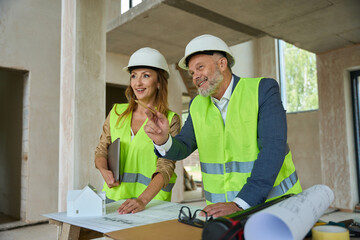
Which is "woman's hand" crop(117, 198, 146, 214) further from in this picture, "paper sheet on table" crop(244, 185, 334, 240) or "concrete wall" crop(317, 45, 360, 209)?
"concrete wall" crop(317, 45, 360, 209)

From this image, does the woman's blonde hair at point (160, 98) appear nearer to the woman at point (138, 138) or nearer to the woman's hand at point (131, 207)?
the woman at point (138, 138)

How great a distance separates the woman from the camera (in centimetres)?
241

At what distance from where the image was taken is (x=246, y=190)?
1.57 m

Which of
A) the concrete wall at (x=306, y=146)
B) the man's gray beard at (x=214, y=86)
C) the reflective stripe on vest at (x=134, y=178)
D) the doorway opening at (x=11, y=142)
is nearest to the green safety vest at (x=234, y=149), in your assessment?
the man's gray beard at (x=214, y=86)

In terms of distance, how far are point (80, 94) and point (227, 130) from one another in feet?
4.60

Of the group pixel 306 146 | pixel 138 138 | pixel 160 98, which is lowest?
pixel 306 146

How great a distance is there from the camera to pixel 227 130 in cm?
205

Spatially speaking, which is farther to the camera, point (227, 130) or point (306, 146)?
point (306, 146)

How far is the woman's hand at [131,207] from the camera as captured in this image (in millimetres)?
1895

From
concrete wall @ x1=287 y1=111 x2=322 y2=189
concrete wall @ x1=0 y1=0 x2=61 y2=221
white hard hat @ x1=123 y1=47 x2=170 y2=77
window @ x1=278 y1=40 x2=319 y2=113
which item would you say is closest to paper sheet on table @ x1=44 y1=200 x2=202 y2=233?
white hard hat @ x1=123 y1=47 x2=170 y2=77

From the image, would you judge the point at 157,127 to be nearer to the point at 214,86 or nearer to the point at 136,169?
the point at 214,86

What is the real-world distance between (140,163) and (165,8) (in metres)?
3.26

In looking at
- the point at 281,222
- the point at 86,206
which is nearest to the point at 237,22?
the point at 86,206

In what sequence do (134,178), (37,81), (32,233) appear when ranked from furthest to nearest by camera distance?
(37,81)
(32,233)
(134,178)
